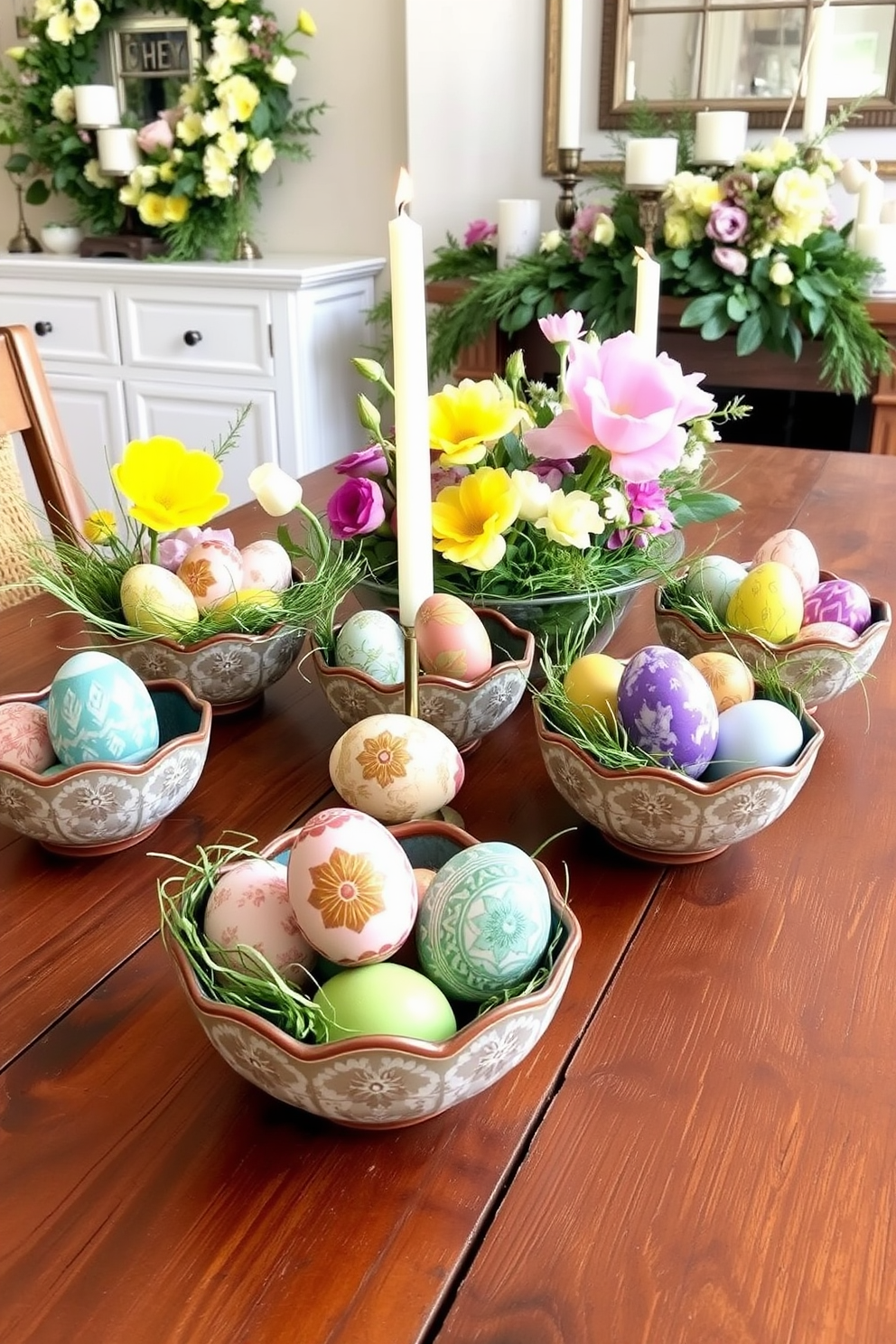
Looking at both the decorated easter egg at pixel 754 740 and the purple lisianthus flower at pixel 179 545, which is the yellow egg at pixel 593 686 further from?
the purple lisianthus flower at pixel 179 545

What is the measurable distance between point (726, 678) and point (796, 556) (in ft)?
0.66

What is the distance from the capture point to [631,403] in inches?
28.8

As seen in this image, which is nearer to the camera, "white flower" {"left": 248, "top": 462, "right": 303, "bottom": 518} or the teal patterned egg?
the teal patterned egg

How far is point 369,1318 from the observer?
404mm

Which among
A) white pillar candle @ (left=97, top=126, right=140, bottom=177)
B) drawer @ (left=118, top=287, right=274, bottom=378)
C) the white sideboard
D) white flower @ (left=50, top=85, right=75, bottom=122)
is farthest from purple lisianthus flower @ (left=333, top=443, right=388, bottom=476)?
white flower @ (left=50, top=85, right=75, bottom=122)

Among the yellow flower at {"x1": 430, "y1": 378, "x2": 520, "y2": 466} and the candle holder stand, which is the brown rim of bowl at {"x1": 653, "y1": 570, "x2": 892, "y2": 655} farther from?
the candle holder stand

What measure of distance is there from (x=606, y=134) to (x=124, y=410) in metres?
1.31

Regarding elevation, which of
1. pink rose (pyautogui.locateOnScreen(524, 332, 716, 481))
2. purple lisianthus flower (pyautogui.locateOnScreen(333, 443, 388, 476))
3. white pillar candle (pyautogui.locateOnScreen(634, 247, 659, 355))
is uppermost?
white pillar candle (pyautogui.locateOnScreen(634, 247, 659, 355))

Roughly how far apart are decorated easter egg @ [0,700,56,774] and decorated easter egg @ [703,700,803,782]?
1.23 ft

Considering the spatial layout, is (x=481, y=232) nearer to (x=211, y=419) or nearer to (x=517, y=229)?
(x=517, y=229)

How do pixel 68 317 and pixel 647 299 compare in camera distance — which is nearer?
pixel 647 299

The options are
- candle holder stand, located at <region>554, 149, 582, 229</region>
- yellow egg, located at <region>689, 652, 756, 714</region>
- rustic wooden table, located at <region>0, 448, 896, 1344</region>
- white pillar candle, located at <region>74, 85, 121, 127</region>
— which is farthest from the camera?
white pillar candle, located at <region>74, 85, 121, 127</region>

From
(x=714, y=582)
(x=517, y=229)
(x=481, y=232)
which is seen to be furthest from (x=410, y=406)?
(x=481, y=232)

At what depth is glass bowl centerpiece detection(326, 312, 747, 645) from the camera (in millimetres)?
726
